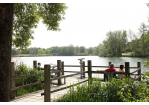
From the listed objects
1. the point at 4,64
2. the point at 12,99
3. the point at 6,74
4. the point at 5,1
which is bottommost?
the point at 12,99

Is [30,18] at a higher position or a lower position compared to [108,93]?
higher

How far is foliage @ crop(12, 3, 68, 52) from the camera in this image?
35.8 feet

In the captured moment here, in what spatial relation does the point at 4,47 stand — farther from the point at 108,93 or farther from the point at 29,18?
the point at 29,18

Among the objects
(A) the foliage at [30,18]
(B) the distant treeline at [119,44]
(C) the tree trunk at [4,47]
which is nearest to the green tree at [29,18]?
(A) the foliage at [30,18]

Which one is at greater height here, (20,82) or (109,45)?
(109,45)

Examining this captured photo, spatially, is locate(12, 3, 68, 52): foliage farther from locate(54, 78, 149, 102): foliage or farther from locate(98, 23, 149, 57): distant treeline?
locate(98, 23, 149, 57): distant treeline

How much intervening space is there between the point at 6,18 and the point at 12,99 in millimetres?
3035

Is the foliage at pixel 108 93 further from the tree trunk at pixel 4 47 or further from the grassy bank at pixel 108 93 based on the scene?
the tree trunk at pixel 4 47

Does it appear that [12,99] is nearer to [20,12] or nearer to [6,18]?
[6,18]

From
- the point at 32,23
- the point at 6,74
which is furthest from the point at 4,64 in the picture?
the point at 32,23

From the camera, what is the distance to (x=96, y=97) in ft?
15.6

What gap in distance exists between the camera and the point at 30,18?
11086 mm

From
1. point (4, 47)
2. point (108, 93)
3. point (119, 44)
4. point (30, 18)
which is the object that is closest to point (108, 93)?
point (108, 93)

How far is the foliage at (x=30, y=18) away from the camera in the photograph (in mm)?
10914
